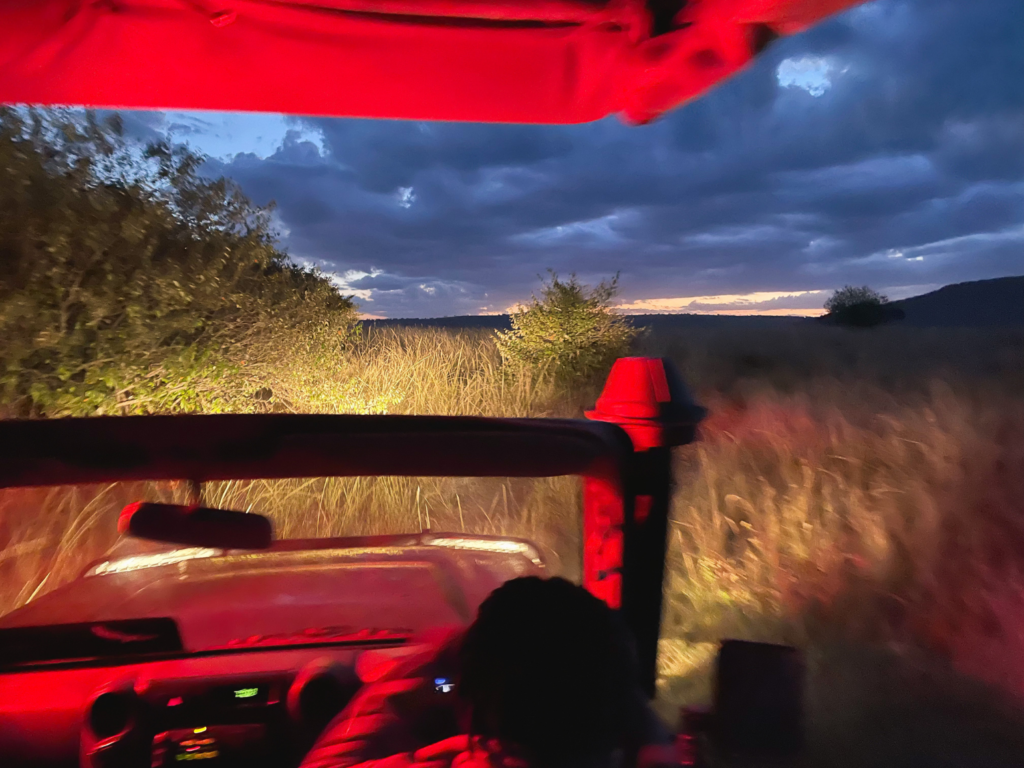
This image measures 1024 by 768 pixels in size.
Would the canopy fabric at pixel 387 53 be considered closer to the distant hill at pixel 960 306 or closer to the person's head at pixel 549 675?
the person's head at pixel 549 675

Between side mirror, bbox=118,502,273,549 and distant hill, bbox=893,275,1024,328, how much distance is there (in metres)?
84.1

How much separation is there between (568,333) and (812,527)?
8.19m

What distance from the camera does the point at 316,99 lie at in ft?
6.68

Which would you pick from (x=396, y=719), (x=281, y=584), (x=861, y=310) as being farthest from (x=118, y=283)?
(x=861, y=310)

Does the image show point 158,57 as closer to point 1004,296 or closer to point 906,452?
point 906,452

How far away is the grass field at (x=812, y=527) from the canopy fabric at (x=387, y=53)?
2.03 m

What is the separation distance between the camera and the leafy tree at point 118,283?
4996mm

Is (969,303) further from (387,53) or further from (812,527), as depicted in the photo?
(387,53)

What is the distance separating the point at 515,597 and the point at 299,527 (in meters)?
5.36

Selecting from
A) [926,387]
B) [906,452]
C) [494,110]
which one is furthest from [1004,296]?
→ [494,110]

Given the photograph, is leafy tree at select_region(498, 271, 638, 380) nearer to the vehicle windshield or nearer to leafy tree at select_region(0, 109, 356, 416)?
leafy tree at select_region(0, 109, 356, 416)

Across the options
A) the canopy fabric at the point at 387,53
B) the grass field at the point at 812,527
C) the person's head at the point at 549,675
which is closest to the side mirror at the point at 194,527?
the person's head at the point at 549,675

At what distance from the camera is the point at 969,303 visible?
3270 inches

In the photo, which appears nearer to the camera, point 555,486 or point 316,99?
point 316,99
